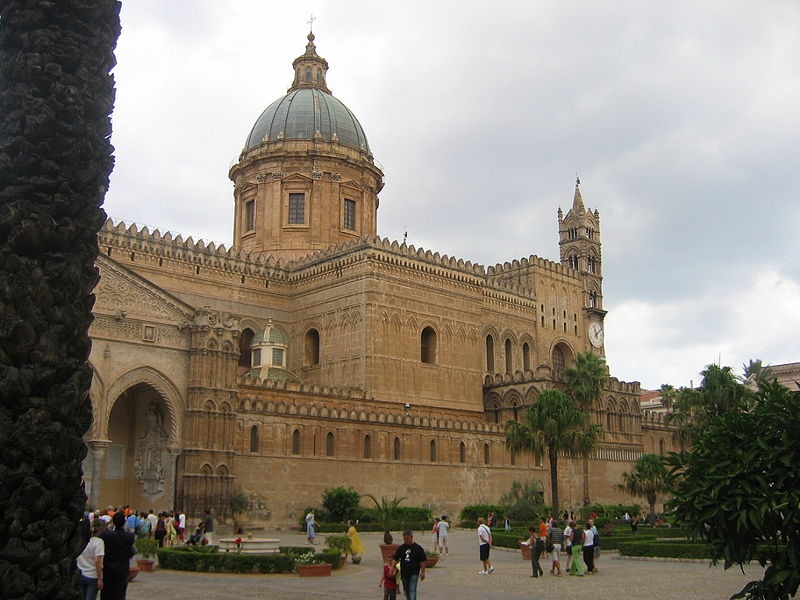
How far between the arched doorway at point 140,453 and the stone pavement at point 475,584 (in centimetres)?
1171

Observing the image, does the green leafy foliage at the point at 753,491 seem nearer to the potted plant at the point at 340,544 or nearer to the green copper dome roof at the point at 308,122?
the potted plant at the point at 340,544

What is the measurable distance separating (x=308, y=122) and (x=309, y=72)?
17.1 feet

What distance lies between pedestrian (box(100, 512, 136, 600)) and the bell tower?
159ft

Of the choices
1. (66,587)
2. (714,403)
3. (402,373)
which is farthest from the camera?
(402,373)

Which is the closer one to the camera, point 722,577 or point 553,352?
point 722,577

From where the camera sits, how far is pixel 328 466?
35.4 metres

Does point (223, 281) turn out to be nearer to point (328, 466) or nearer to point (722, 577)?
point (328, 466)

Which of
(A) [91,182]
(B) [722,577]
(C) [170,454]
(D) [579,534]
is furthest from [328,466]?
(A) [91,182]

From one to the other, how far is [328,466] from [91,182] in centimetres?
2752

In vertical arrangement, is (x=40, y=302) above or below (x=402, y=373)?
below

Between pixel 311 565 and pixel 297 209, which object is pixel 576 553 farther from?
pixel 297 209

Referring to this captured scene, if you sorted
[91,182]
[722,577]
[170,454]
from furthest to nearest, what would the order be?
[170,454]
[722,577]
[91,182]

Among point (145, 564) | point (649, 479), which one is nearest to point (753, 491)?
point (145, 564)

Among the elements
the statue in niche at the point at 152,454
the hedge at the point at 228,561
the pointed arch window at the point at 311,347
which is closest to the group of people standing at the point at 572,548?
the hedge at the point at 228,561
